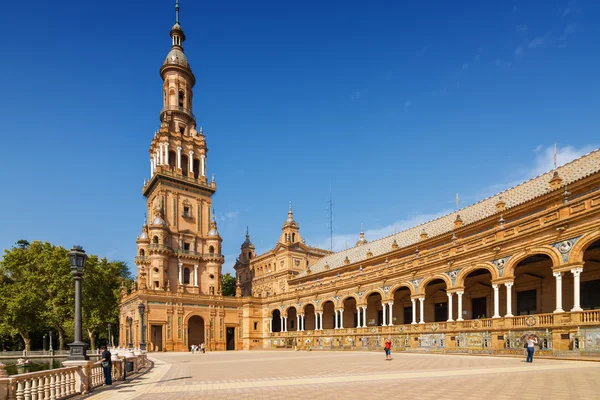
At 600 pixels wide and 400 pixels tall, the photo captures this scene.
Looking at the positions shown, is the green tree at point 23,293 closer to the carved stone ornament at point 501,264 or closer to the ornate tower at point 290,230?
the ornate tower at point 290,230

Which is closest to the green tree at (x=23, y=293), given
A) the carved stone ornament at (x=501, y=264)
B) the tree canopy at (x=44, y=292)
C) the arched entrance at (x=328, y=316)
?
the tree canopy at (x=44, y=292)

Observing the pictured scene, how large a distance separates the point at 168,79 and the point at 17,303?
3898cm

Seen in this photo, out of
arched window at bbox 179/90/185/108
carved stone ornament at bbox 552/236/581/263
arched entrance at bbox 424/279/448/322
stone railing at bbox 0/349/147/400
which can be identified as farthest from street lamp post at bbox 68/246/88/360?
arched window at bbox 179/90/185/108

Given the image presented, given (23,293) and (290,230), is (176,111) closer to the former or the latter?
(290,230)

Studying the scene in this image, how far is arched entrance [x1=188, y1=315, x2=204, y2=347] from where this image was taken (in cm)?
5488

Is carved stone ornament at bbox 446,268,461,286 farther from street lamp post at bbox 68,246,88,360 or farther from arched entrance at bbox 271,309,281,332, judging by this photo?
arched entrance at bbox 271,309,281,332

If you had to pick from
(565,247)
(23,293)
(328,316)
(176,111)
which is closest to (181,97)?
(176,111)

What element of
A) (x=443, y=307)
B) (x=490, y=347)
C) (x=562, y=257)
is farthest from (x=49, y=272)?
(x=562, y=257)

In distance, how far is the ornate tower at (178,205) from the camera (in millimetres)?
56594

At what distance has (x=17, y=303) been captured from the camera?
49406 mm

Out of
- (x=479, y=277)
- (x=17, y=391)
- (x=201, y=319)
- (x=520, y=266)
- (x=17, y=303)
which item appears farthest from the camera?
(x=201, y=319)

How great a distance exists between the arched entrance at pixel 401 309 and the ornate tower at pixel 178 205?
2961 cm

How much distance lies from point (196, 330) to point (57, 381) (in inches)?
1841

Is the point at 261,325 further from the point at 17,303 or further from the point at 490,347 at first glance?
the point at 490,347
